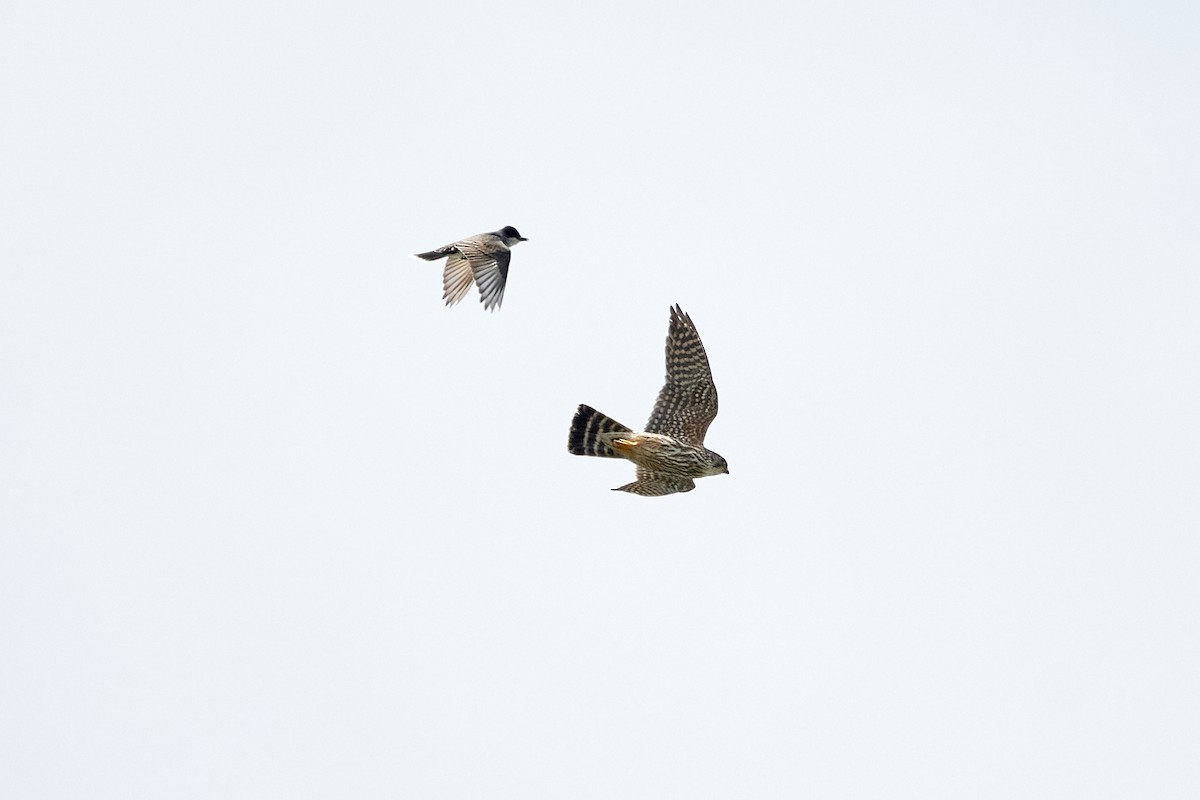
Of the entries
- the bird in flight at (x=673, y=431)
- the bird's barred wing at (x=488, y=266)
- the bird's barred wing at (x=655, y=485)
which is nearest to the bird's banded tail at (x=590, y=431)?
the bird in flight at (x=673, y=431)

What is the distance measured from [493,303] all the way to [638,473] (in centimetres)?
515

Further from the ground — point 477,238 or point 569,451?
point 477,238

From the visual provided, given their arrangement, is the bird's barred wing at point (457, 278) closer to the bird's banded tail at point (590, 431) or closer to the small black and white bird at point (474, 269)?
the small black and white bird at point (474, 269)

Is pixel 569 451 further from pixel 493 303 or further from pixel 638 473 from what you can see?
pixel 493 303

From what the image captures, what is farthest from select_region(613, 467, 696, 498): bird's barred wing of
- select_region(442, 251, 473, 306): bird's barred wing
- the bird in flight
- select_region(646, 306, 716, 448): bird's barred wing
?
select_region(442, 251, 473, 306): bird's barred wing

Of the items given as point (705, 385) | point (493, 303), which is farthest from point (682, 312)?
point (493, 303)

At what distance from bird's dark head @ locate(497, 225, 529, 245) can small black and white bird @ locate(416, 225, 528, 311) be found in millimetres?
654

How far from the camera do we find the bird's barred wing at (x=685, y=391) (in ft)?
66.9

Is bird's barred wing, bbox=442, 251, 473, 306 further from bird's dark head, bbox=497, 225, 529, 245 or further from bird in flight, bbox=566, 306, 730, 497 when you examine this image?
bird in flight, bbox=566, 306, 730, 497

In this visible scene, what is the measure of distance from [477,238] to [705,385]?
656 cm

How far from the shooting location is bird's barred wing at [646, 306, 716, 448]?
66.9 feet

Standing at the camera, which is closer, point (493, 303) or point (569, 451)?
point (569, 451)

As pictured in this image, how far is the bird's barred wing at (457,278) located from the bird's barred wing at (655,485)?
5598 millimetres

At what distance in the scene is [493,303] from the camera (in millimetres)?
24938
